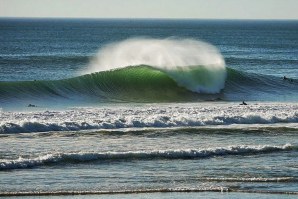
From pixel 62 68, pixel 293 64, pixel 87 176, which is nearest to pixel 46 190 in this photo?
pixel 87 176

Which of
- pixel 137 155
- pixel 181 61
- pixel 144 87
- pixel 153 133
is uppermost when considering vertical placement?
pixel 181 61

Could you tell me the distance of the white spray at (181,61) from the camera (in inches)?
1550

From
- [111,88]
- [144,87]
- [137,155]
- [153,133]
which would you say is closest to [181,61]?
[144,87]

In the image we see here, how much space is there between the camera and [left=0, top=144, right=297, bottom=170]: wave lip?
19.0 meters

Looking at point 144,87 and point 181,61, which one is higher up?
point 181,61

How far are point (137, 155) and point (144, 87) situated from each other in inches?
729

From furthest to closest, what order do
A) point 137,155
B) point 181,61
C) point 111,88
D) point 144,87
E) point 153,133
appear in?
point 181,61 < point 144,87 < point 111,88 < point 153,133 < point 137,155

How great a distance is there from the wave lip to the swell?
13389mm

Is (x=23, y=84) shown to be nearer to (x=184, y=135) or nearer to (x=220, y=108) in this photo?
(x=220, y=108)

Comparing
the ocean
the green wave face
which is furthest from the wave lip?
the green wave face

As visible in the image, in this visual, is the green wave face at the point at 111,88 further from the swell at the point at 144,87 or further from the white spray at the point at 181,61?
the white spray at the point at 181,61

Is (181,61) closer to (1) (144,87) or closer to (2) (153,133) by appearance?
(1) (144,87)

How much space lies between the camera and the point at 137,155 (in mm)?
20422

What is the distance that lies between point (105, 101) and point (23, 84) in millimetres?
4735
